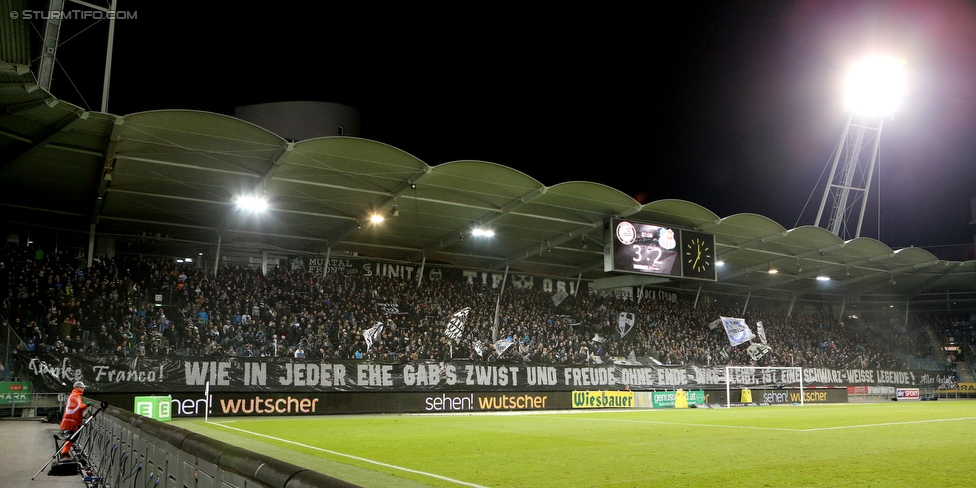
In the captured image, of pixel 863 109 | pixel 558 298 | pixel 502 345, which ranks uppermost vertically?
pixel 863 109

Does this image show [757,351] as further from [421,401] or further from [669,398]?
[421,401]

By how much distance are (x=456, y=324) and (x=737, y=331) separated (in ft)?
65.7

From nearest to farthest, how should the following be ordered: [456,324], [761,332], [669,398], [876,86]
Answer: [669,398] < [456,324] < [761,332] < [876,86]

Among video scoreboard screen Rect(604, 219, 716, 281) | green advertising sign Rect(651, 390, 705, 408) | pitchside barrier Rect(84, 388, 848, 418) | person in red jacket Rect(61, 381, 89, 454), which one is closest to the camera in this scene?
person in red jacket Rect(61, 381, 89, 454)

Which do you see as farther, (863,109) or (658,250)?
(863,109)

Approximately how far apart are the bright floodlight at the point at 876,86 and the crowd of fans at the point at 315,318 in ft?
57.7

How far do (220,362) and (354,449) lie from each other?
1352 centimetres

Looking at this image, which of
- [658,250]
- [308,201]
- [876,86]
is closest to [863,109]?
[876,86]

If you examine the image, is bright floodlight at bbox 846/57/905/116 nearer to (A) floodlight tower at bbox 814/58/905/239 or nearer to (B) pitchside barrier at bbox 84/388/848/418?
(A) floodlight tower at bbox 814/58/905/239

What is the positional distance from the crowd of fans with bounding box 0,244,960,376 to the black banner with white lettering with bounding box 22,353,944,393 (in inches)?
41.0

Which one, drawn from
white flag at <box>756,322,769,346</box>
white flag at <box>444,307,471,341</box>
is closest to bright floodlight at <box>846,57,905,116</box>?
white flag at <box>756,322,769,346</box>

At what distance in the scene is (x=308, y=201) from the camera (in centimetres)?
2961

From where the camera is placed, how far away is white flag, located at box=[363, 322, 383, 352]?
31250mm

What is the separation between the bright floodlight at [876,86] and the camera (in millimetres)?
45938
